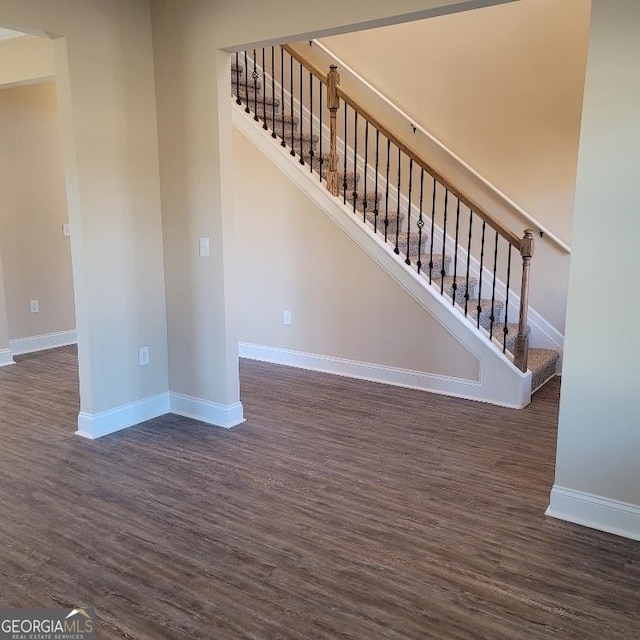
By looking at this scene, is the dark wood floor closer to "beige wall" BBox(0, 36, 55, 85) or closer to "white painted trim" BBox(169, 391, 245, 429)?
"white painted trim" BBox(169, 391, 245, 429)

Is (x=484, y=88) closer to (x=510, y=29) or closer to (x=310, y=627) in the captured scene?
(x=510, y=29)

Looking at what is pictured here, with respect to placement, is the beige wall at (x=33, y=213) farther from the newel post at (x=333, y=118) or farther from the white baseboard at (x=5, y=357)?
the newel post at (x=333, y=118)

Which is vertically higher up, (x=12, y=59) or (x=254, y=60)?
(x=254, y=60)

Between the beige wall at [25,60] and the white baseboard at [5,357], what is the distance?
7.45ft

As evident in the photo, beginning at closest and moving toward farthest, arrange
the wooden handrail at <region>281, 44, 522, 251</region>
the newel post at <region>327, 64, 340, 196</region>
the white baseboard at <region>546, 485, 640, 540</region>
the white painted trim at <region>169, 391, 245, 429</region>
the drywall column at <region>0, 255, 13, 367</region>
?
the white baseboard at <region>546, 485, 640, 540</region> → the white painted trim at <region>169, 391, 245, 429</region> → the wooden handrail at <region>281, 44, 522, 251</region> → the newel post at <region>327, 64, 340, 196</region> → the drywall column at <region>0, 255, 13, 367</region>

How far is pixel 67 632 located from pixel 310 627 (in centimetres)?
84

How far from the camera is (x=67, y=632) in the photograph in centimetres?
209

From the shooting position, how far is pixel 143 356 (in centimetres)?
406

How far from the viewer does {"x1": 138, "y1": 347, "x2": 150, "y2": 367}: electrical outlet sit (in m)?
4.04

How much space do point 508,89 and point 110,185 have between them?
3350 millimetres

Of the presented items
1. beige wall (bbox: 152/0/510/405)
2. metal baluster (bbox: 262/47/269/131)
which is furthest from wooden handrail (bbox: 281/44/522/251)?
beige wall (bbox: 152/0/510/405)

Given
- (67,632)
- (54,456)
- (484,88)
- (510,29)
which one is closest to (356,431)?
(54,456)

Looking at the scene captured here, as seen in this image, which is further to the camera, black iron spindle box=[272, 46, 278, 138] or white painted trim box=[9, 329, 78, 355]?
white painted trim box=[9, 329, 78, 355]
